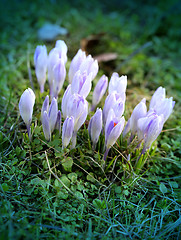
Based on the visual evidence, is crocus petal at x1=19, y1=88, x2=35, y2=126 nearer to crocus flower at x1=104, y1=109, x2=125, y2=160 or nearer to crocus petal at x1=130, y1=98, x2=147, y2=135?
crocus flower at x1=104, y1=109, x2=125, y2=160

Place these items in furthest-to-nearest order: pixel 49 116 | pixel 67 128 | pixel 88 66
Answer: pixel 88 66
pixel 49 116
pixel 67 128

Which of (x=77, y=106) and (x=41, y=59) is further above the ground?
(x=41, y=59)

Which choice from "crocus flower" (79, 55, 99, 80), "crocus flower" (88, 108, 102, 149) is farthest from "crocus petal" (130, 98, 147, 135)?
"crocus flower" (79, 55, 99, 80)

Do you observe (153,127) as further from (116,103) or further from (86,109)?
(86,109)

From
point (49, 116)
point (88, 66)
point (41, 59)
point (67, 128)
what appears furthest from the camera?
point (41, 59)

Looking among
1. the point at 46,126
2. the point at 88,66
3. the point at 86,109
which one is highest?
the point at 88,66

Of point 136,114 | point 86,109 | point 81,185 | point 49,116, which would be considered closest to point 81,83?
point 86,109
